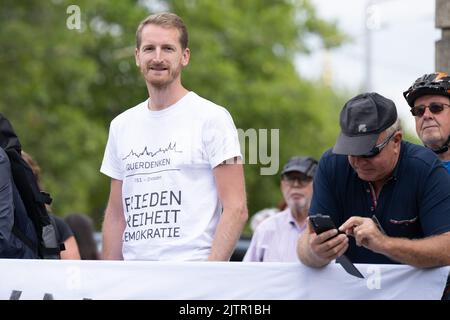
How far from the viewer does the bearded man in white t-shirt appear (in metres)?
5.25

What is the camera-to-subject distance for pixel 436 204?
478 cm

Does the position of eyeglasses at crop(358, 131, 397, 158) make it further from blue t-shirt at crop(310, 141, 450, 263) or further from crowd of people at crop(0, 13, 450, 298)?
blue t-shirt at crop(310, 141, 450, 263)

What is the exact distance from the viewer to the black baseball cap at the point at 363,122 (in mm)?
4812

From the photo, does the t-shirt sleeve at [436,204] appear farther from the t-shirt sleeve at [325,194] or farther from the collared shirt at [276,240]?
the collared shirt at [276,240]

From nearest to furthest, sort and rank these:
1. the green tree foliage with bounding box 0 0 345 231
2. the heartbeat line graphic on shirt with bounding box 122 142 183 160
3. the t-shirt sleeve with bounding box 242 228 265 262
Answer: the heartbeat line graphic on shirt with bounding box 122 142 183 160 → the t-shirt sleeve with bounding box 242 228 265 262 → the green tree foliage with bounding box 0 0 345 231

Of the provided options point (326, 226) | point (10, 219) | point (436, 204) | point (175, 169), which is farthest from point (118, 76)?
point (326, 226)

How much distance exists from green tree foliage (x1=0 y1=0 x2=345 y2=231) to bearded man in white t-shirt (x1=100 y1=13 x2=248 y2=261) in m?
15.6

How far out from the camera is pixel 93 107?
24.9 meters

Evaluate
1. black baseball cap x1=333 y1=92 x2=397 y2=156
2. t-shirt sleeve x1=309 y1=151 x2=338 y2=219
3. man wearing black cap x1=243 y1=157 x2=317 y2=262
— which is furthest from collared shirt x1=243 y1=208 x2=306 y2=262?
black baseball cap x1=333 y1=92 x2=397 y2=156

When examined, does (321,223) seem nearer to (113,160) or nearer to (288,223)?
(113,160)

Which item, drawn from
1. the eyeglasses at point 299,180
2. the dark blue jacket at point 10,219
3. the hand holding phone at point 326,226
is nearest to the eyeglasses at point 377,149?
the hand holding phone at point 326,226

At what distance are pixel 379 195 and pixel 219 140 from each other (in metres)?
0.88
